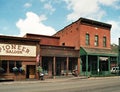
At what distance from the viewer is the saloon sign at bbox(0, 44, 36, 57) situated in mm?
31673

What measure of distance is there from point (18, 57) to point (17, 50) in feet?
3.13

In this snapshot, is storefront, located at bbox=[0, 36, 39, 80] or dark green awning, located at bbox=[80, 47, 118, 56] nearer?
storefront, located at bbox=[0, 36, 39, 80]

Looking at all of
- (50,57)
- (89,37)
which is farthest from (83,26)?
(50,57)

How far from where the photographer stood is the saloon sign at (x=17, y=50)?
31673 millimetres

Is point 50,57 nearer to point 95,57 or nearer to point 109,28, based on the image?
point 95,57

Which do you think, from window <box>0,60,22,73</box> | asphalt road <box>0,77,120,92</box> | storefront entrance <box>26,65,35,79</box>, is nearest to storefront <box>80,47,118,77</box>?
storefront entrance <box>26,65,35,79</box>

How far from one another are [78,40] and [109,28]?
28.5ft

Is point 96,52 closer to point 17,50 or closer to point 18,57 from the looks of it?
point 18,57

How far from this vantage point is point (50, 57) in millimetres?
37438

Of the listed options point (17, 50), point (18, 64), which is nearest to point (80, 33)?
point (17, 50)

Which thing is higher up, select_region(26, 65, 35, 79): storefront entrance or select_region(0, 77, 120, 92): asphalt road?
select_region(26, 65, 35, 79): storefront entrance

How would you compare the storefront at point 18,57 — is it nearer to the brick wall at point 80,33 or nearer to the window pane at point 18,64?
the window pane at point 18,64

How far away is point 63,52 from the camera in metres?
37.9

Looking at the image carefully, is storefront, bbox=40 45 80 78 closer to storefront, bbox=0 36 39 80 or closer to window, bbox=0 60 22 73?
storefront, bbox=0 36 39 80
